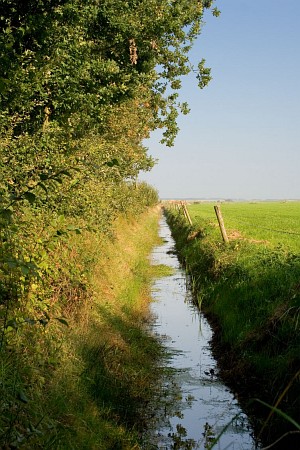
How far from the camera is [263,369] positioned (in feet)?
28.7

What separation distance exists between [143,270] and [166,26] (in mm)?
9627

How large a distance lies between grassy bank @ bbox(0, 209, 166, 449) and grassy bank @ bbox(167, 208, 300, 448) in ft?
5.45

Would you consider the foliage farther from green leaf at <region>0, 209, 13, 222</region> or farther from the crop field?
the crop field

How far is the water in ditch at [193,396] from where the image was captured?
295 inches

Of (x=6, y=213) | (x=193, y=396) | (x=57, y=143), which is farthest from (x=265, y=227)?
(x=6, y=213)

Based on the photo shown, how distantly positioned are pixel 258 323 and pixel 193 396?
2.19 m

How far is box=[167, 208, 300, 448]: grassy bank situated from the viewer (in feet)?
25.6

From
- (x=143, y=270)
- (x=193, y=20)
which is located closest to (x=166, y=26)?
(x=193, y=20)

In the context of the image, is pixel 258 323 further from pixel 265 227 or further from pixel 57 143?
pixel 265 227

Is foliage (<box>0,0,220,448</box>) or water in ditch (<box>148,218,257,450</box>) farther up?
foliage (<box>0,0,220,448</box>)

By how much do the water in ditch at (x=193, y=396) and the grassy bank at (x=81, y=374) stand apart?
389mm

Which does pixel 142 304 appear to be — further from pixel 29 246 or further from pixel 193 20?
pixel 193 20

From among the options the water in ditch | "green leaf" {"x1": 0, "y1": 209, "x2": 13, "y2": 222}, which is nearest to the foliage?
"green leaf" {"x1": 0, "y1": 209, "x2": 13, "y2": 222}

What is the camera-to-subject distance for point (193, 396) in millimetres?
9117
